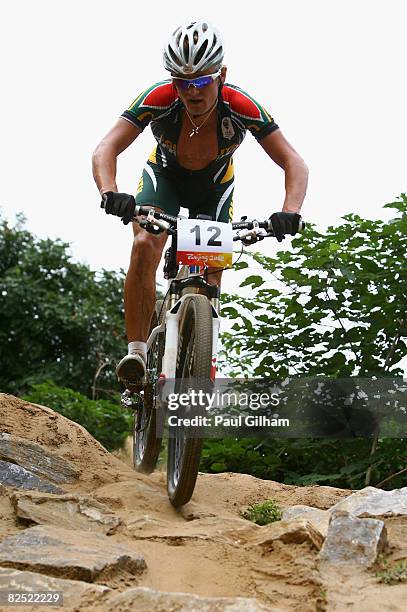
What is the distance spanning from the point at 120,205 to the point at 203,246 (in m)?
0.48

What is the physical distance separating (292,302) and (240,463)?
129 centimetres

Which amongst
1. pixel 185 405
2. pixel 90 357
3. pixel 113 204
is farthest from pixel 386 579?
pixel 90 357

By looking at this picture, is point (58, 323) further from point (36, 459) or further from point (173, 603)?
point (173, 603)

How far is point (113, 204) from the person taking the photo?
403 centimetres

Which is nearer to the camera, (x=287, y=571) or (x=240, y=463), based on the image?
(x=287, y=571)

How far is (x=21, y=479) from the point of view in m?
4.24

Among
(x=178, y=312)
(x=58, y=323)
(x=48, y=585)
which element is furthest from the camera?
(x=58, y=323)

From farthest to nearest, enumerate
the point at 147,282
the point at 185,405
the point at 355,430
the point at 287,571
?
the point at 355,430
the point at 147,282
the point at 185,405
the point at 287,571

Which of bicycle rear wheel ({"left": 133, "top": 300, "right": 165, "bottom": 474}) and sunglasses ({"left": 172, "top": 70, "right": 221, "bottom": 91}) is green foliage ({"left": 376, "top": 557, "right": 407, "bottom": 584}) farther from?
sunglasses ({"left": 172, "top": 70, "right": 221, "bottom": 91})

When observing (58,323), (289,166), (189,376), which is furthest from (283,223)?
(58,323)

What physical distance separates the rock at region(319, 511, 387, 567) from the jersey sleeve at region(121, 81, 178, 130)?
248 cm

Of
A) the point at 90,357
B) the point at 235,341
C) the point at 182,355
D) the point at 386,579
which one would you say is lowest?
the point at 386,579

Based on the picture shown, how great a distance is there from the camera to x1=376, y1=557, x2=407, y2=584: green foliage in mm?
2994

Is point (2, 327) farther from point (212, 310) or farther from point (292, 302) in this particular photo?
point (212, 310)
